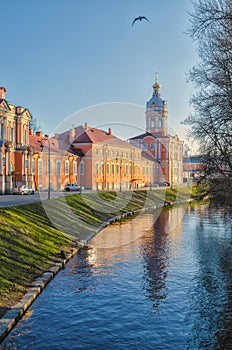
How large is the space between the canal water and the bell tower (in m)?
75.2

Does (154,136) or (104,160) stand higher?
(154,136)

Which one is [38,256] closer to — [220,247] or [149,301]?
[149,301]

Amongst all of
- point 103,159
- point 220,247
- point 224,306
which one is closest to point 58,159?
point 103,159

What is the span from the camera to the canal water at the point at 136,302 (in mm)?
9852

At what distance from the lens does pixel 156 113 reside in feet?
311

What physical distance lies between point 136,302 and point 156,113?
85.0 meters

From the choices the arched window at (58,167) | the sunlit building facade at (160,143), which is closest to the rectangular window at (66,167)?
the arched window at (58,167)

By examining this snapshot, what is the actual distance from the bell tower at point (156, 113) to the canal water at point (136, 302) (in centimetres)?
7517

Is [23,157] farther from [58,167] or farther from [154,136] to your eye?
[154,136]

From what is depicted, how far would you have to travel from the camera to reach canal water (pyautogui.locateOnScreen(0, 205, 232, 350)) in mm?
9852

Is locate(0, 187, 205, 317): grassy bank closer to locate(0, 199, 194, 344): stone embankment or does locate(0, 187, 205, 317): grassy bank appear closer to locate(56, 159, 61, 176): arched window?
locate(0, 199, 194, 344): stone embankment

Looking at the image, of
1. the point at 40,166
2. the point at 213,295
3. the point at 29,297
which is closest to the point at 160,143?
the point at 40,166

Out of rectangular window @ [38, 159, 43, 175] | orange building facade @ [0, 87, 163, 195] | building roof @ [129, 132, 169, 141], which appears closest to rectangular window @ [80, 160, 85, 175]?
orange building facade @ [0, 87, 163, 195]

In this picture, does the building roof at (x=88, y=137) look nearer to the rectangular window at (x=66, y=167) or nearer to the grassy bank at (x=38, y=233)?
the rectangular window at (x=66, y=167)
